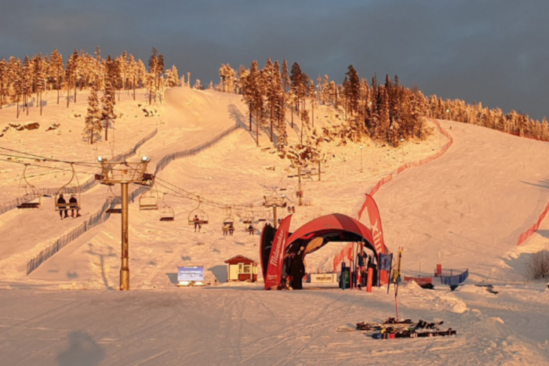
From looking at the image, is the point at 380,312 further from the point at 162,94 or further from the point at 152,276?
the point at 162,94

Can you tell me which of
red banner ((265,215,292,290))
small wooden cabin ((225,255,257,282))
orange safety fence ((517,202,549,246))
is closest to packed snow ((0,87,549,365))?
orange safety fence ((517,202,549,246))

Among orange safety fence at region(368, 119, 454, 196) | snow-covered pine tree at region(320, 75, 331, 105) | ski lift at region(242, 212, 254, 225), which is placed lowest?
ski lift at region(242, 212, 254, 225)

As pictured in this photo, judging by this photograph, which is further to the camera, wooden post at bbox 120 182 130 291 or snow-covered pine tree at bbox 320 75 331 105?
snow-covered pine tree at bbox 320 75 331 105

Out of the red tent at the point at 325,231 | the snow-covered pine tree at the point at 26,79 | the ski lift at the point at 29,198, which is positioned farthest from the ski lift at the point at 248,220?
the snow-covered pine tree at the point at 26,79

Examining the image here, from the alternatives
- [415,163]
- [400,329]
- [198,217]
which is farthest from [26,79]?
[400,329]

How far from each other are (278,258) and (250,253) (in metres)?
15.1

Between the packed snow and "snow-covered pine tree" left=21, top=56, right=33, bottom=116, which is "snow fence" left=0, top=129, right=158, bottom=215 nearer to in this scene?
the packed snow

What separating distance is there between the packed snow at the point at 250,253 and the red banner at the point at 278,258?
1.80 metres

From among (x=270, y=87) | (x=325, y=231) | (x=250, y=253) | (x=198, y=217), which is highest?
(x=270, y=87)

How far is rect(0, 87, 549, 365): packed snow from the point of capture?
40.0 feet

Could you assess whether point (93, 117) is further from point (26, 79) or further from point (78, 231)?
point (78, 231)

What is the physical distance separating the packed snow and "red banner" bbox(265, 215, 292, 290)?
70.9 inches

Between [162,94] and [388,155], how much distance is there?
2280 inches

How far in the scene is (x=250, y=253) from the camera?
41469 mm
